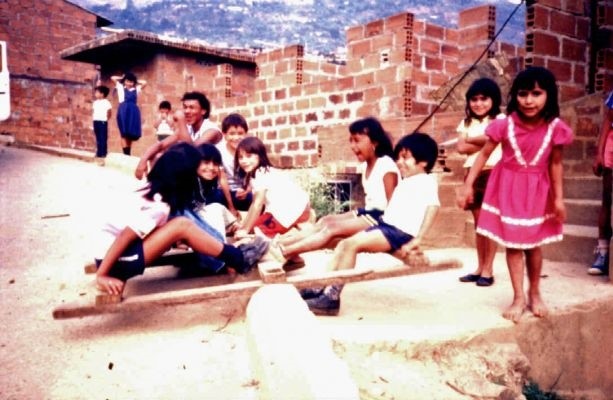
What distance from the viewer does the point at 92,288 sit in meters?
3.77

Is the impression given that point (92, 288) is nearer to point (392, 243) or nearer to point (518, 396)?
point (392, 243)

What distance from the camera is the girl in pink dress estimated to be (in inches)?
124

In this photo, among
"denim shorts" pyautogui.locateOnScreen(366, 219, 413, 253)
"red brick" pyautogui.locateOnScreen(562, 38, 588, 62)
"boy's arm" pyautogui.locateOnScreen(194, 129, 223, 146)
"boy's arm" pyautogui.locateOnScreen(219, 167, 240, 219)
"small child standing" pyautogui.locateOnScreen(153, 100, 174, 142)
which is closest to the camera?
"denim shorts" pyautogui.locateOnScreen(366, 219, 413, 253)

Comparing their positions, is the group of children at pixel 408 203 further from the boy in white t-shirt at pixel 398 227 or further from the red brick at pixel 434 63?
the red brick at pixel 434 63

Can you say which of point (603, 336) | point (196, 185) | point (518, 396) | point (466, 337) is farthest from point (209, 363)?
point (603, 336)

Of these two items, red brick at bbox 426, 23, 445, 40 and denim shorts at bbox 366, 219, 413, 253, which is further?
red brick at bbox 426, 23, 445, 40

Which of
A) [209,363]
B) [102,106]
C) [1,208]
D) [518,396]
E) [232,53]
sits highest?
[232,53]

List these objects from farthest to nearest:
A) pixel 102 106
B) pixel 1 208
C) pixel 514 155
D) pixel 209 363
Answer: pixel 102 106 < pixel 1 208 < pixel 514 155 < pixel 209 363

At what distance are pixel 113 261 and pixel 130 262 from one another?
0.09m

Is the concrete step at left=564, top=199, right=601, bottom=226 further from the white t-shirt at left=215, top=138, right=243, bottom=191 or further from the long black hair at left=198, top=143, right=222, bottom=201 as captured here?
the long black hair at left=198, top=143, right=222, bottom=201

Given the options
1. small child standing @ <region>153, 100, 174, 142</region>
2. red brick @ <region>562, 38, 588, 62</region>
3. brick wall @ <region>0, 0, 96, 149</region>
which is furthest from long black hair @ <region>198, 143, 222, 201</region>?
brick wall @ <region>0, 0, 96, 149</region>

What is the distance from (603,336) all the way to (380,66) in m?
4.28

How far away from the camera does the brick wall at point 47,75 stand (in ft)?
53.9

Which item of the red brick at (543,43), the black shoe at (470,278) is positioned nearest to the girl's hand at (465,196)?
the black shoe at (470,278)
